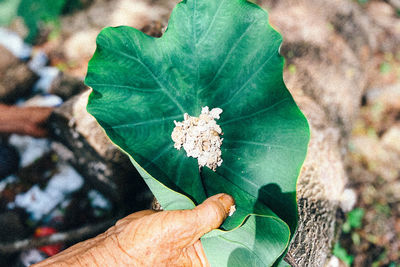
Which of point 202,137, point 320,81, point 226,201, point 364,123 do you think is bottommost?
point 364,123

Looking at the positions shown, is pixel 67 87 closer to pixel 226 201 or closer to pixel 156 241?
pixel 156 241

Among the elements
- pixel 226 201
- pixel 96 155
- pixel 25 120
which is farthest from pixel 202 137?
pixel 25 120

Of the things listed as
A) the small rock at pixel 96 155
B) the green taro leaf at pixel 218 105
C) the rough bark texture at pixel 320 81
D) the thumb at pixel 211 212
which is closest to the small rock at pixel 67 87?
the small rock at pixel 96 155

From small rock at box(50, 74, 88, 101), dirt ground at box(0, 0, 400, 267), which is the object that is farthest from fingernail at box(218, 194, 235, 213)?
small rock at box(50, 74, 88, 101)

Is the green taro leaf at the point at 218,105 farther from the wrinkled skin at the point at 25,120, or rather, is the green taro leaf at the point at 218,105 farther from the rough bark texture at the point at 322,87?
the wrinkled skin at the point at 25,120

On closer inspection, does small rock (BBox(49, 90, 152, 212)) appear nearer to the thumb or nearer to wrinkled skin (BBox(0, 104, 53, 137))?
wrinkled skin (BBox(0, 104, 53, 137))

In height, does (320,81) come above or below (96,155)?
above
